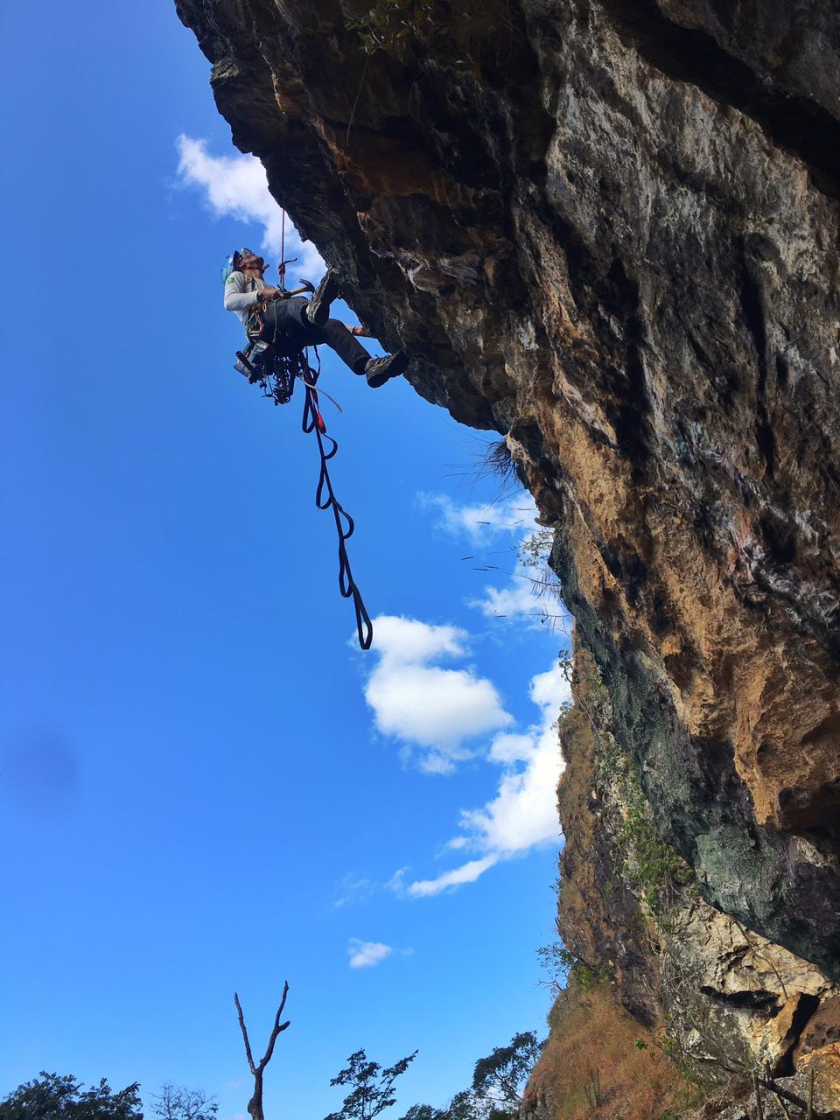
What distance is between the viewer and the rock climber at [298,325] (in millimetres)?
7499

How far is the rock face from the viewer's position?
11.4 feet

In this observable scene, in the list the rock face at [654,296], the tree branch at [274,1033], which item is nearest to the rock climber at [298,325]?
the rock face at [654,296]

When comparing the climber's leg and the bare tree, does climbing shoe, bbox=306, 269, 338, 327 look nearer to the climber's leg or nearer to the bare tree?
the climber's leg

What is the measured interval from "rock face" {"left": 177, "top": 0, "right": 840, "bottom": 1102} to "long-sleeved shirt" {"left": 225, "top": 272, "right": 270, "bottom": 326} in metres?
1.37

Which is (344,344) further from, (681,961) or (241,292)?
(681,961)

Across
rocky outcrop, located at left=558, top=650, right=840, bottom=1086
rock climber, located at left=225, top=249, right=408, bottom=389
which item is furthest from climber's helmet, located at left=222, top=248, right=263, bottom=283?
rocky outcrop, located at left=558, top=650, right=840, bottom=1086

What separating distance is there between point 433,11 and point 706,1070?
11310 mm

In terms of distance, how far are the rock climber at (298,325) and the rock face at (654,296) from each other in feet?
1.87

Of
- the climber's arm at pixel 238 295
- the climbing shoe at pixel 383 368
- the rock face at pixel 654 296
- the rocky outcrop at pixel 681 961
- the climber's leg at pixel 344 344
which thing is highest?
the climber's arm at pixel 238 295

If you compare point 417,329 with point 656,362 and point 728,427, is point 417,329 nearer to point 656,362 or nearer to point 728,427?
point 656,362

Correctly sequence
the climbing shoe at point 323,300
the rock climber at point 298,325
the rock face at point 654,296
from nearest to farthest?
the rock face at point 654,296, the climbing shoe at point 323,300, the rock climber at point 298,325

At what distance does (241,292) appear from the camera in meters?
8.87

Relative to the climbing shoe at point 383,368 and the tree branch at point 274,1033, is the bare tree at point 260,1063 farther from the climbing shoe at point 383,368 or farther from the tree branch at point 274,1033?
the climbing shoe at point 383,368

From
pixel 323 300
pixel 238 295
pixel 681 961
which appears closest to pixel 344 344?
pixel 323 300
